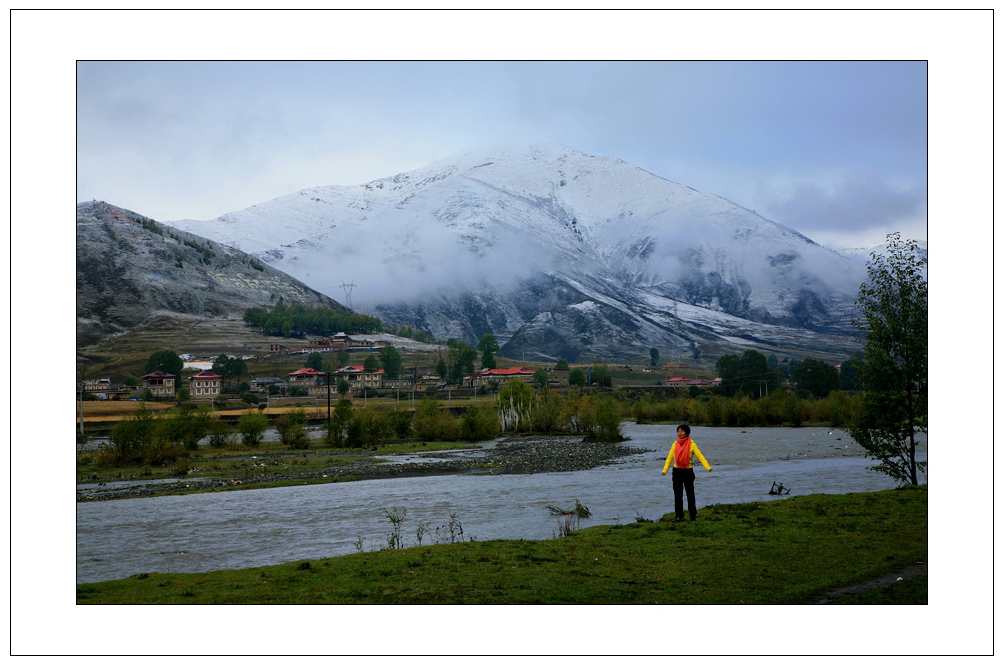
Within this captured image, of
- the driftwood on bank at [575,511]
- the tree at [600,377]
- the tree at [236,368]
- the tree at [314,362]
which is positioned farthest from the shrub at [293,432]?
the tree at [314,362]

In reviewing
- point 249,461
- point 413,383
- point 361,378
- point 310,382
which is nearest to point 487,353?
point 413,383

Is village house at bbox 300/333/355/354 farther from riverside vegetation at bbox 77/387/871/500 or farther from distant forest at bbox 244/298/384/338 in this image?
riverside vegetation at bbox 77/387/871/500

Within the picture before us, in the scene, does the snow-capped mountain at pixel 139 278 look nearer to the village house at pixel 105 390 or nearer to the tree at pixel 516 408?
the village house at pixel 105 390

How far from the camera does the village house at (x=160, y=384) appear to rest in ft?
328

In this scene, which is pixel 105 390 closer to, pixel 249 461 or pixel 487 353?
pixel 249 461

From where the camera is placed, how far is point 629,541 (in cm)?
1220

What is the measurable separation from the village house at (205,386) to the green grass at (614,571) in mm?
96256

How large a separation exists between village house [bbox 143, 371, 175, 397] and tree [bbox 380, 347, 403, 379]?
129ft

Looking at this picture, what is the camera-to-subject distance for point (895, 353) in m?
18.2

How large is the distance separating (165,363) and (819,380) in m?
90.5

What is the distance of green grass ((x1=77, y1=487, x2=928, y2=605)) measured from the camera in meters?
9.23

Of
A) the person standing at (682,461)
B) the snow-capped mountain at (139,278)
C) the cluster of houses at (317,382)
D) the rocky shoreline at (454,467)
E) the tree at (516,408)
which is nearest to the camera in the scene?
the person standing at (682,461)
